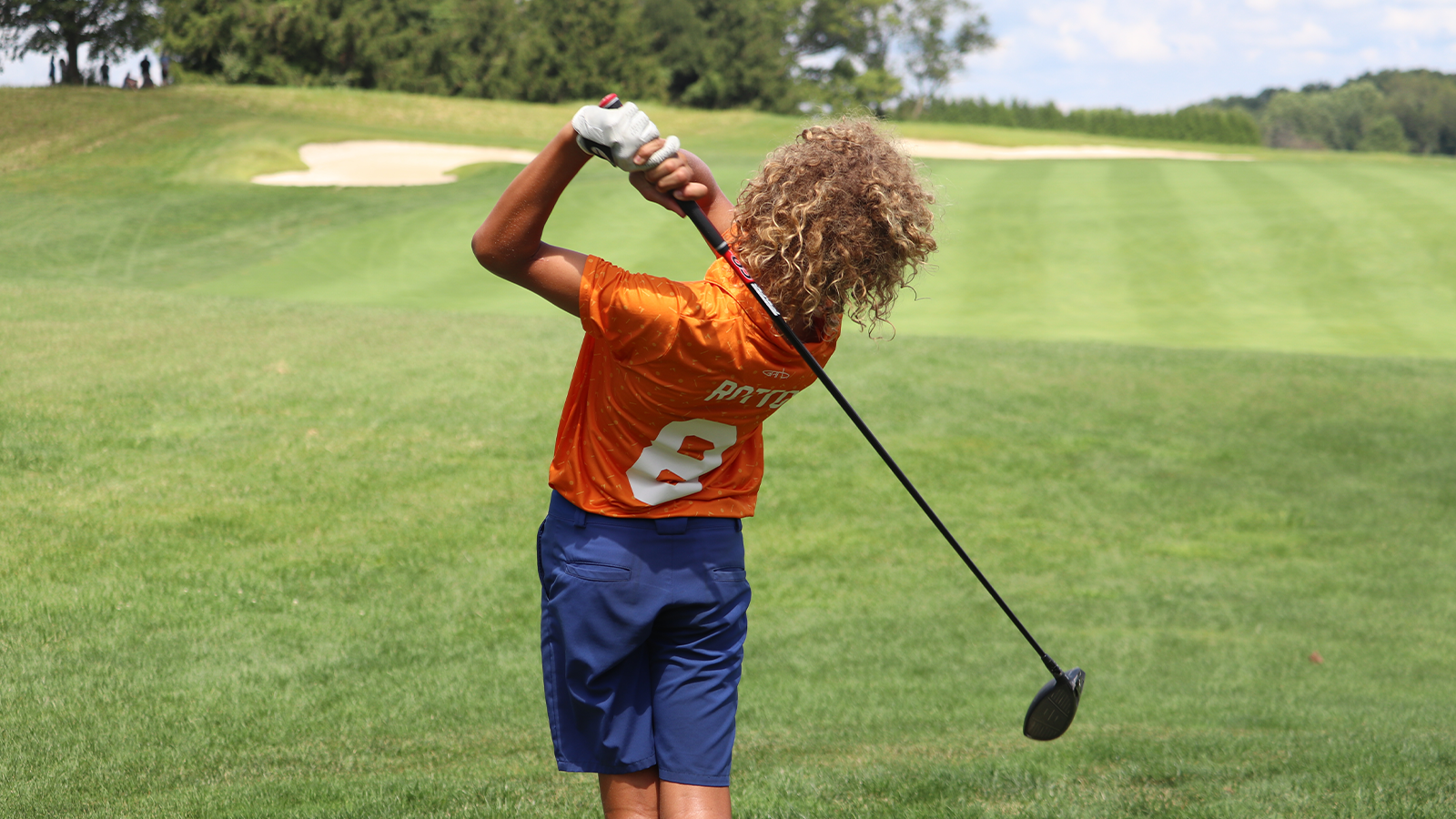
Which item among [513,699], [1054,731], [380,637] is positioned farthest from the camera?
[380,637]

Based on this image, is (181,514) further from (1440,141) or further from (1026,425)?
(1440,141)

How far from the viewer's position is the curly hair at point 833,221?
226 cm

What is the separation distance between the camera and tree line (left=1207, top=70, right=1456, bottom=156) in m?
81.8

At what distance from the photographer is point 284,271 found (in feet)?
53.1

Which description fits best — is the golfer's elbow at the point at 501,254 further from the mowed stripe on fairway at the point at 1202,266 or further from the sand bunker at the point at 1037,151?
the sand bunker at the point at 1037,151

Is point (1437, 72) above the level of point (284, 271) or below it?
above

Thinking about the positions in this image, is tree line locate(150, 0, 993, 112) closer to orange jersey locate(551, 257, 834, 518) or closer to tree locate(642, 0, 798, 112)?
tree locate(642, 0, 798, 112)

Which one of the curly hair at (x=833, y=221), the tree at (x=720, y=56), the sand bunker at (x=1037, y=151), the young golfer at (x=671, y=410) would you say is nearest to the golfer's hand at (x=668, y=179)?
the young golfer at (x=671, y=410)

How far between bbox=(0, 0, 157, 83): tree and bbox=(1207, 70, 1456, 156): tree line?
67.0 metres

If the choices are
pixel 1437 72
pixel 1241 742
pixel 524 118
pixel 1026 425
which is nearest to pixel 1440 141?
pixel 1437 72

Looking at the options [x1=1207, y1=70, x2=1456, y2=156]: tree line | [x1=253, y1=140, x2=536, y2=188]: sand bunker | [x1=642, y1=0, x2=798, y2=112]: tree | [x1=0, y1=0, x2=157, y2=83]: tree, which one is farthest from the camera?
[x1=1207, y1=70, x2=1456, y2=156]: tree line

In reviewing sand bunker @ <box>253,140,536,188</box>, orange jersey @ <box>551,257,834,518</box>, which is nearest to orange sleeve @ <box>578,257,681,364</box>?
orange jersey @ <box>551,257,834,518</box>

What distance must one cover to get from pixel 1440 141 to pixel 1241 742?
91117 mm

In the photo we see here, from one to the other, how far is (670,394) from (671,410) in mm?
58
